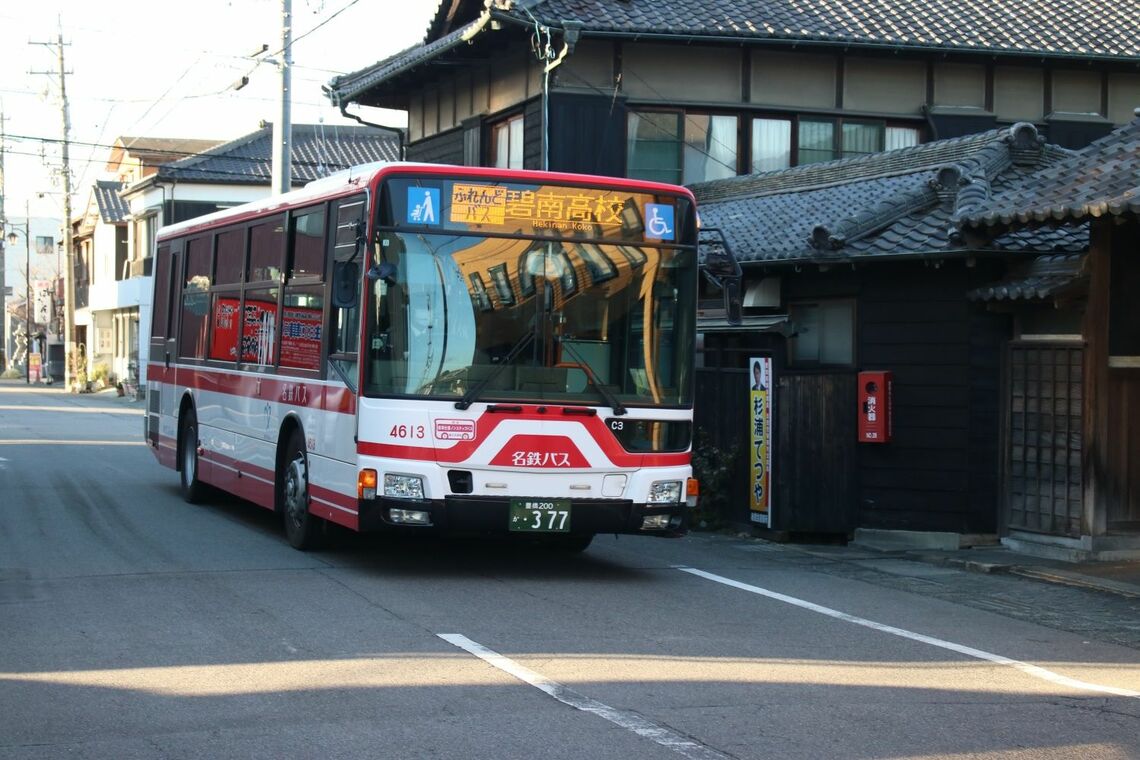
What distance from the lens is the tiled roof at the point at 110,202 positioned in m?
58.3

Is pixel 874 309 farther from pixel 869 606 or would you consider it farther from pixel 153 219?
pixel 153 219

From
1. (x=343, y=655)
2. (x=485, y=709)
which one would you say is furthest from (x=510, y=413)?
(x=485, y=709)

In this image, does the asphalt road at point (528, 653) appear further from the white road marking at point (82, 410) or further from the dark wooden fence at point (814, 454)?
the white road marking at point (82, 410)

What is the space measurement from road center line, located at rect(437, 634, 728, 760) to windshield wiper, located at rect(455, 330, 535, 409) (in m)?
2.34

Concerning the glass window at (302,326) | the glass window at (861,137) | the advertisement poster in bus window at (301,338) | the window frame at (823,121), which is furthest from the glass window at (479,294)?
the glass window at (861,137)

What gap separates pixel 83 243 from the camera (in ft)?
219

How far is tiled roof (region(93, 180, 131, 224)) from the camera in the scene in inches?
2296

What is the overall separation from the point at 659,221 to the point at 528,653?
14.2ft

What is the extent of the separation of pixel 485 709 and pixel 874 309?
→ 921 cm

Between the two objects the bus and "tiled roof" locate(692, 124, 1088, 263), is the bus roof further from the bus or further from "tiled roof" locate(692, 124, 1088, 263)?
"tiled roof" locate(692, 124, 1088, 263)

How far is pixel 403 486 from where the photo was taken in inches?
410

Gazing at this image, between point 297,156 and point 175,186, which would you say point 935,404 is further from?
point 175,186

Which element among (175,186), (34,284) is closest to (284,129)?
(175,186)

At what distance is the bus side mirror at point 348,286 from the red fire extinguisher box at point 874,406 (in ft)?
20.6
